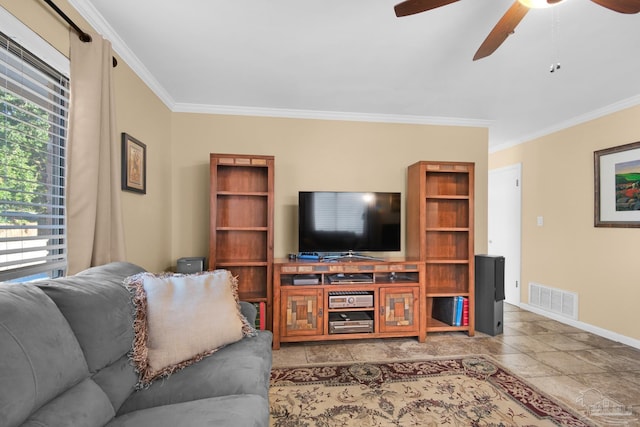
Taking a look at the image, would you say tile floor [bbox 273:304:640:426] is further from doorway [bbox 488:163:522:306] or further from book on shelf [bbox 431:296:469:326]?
doorway [bbox 488:163:522:306]

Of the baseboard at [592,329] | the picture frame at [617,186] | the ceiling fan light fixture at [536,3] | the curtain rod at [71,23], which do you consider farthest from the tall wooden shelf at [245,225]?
the picture frame at [617,186]

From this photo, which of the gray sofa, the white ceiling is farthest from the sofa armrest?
the white ceiling

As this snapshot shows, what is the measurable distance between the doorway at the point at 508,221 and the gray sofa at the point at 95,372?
429 centimetres

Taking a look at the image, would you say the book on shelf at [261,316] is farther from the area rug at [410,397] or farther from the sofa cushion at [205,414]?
the sofa cushion at [205,414]

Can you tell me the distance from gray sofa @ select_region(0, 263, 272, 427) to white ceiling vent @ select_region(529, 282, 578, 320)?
3844 mm

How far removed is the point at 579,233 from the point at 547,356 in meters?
1.67

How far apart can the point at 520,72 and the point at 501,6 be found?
1.04 m

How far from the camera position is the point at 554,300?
390 centimetres

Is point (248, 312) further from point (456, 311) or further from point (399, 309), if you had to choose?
point (456, 311)

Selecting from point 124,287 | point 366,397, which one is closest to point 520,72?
point 366,397

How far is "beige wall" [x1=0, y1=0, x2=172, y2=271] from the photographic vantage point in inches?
65.8

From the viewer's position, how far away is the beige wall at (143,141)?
167 cm

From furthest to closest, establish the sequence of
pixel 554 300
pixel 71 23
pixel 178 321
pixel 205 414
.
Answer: pixel 554 300 → pixel 71 23 → pixel 178 321 → pixel 205 414

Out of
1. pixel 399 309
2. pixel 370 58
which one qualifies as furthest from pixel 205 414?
pixel 370 58
